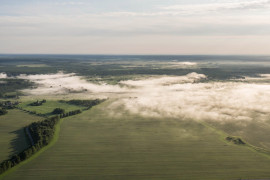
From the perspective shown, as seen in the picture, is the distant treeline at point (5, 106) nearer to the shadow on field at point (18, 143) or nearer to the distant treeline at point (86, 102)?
the distant treeline at point (86, 102)

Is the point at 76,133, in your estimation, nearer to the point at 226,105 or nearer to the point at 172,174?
the point at 172,174

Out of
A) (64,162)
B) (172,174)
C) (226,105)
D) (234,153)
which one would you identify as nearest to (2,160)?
(64,162)

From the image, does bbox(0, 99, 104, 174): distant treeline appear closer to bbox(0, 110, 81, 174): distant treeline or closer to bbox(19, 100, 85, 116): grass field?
bbox(0, 110, 81, 174): distant treeline

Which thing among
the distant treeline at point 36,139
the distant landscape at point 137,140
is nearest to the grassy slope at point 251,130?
the distant landscape at point 137,140

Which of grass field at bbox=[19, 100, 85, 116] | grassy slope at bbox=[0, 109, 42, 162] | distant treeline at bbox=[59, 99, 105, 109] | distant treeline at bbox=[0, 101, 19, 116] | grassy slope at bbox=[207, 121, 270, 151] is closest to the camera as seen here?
grassy slope at bbox=[0, 109, 42, 162]

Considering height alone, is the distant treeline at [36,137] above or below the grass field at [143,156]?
above

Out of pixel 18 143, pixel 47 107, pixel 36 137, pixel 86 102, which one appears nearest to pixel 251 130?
pixel 36 137

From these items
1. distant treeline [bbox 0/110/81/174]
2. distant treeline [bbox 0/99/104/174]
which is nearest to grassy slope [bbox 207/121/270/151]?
distant treeline [bbox 0/99/104/174]

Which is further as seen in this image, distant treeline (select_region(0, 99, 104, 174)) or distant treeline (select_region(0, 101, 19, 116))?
distant treeline (select_region(0, 101, 19, 116))
